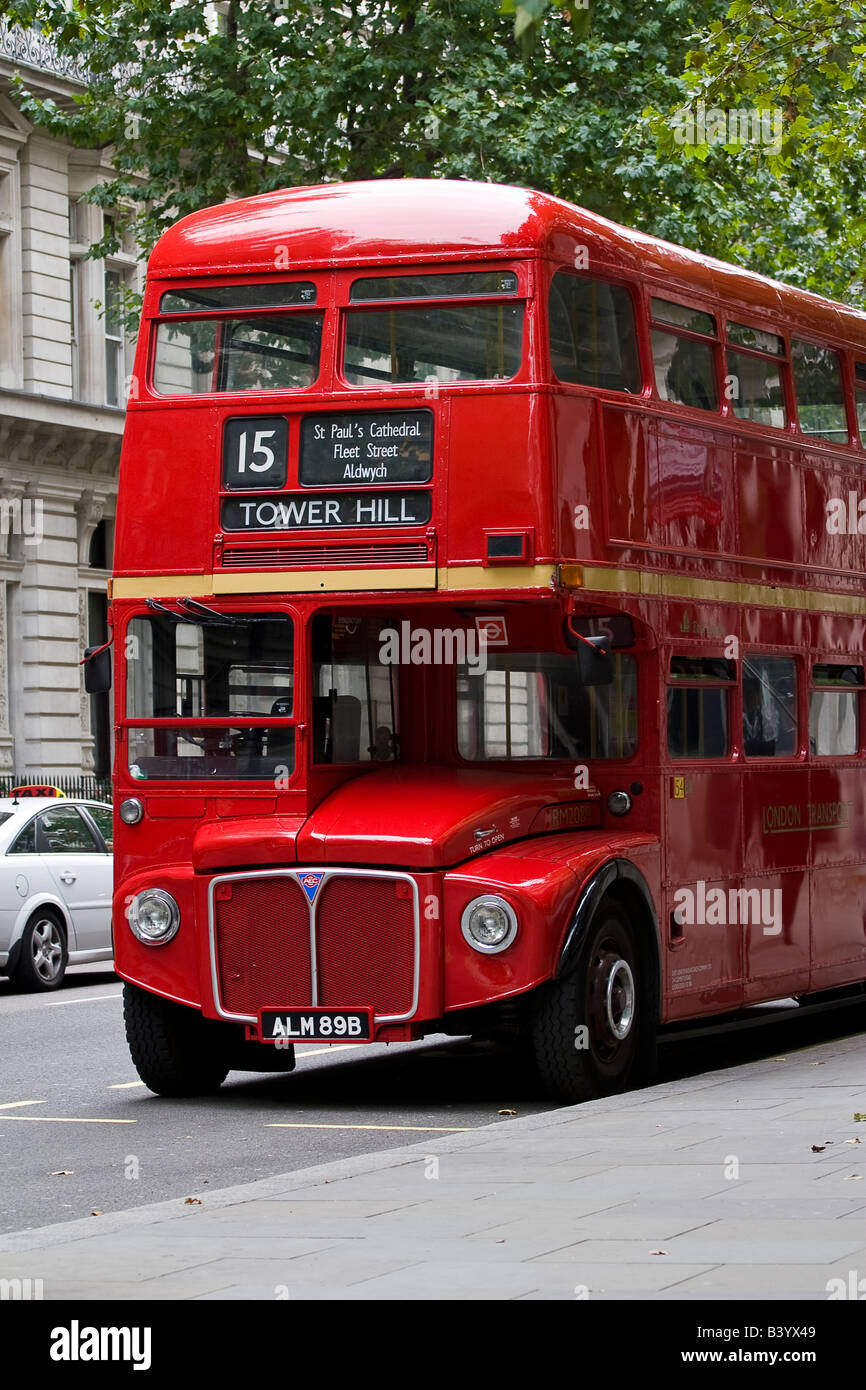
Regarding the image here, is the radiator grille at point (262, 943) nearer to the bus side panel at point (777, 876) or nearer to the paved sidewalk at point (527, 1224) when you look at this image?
the paved sidewalk at point (527, 1224)

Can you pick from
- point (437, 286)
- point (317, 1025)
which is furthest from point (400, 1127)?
point (437, 286)

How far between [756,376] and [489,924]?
4330 mm

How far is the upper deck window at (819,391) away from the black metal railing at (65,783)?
18104 millimetres

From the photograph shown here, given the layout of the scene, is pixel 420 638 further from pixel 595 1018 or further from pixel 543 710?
pixel 595 1018

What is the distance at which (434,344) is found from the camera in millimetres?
11336

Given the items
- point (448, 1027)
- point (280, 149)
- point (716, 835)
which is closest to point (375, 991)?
point (448, 1027)

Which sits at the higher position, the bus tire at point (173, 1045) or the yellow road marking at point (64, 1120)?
the bus tire at point (173, 1045)

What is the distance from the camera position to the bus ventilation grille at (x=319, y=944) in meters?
10.9

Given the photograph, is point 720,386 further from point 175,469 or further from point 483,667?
point 175,469

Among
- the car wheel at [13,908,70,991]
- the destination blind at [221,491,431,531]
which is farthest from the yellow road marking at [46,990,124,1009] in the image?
the destination blind at [221,491,431,531]

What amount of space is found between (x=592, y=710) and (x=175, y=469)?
2504 mm

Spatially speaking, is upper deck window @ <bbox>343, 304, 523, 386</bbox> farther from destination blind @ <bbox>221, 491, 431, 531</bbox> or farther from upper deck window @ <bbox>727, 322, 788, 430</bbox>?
upper deck window @ <bbox>727, 322, 788, 430</bbox>

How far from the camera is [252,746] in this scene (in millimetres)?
11492

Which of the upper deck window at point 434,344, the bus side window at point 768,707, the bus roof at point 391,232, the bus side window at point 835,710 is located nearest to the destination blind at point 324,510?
the upper deck window at point 434,344
